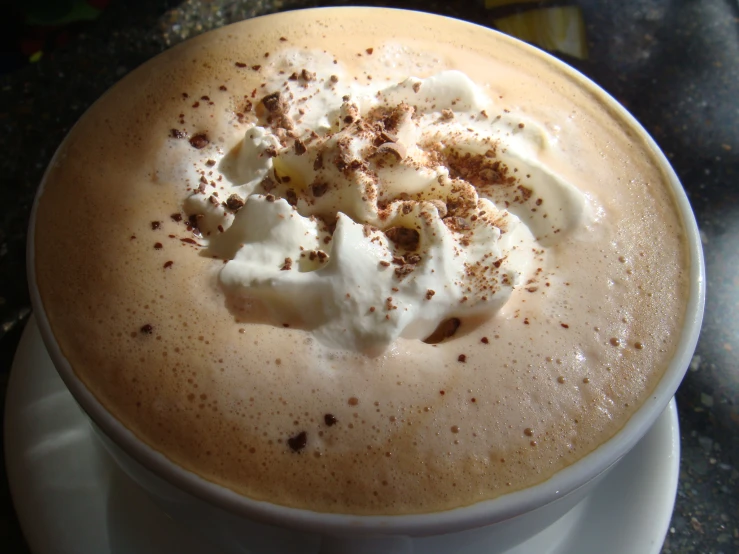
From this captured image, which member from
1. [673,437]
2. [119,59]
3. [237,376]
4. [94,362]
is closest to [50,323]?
[94,362]

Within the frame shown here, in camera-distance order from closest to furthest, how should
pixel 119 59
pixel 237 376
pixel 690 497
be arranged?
pixel 237 376 → pixel 690 497 → pixel 119 59

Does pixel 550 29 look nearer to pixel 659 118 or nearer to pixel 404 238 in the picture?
pixel 659 118

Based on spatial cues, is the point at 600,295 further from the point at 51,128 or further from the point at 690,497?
the point at 51,128

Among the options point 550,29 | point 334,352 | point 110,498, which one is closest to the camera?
point 334,352

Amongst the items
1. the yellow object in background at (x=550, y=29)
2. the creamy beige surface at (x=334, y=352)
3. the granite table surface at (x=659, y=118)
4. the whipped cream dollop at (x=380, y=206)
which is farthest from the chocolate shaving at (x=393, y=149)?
the yellow object in background at (x=550, y=29)

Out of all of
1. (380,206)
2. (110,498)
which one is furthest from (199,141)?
(110,498)

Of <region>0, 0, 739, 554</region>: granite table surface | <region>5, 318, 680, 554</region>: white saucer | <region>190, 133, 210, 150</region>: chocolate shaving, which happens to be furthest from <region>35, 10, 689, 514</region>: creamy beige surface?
<region>0, 0, 739, 554</region>: granite table surface
